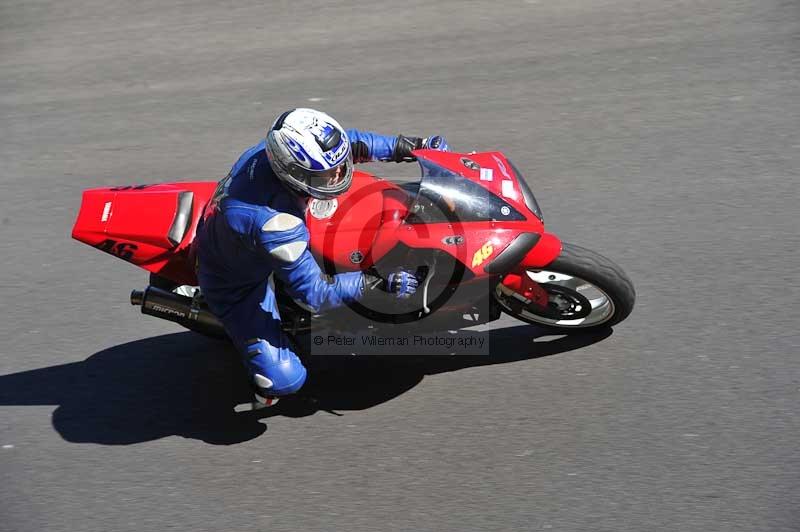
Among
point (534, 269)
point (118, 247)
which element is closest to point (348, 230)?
point (534, 269)

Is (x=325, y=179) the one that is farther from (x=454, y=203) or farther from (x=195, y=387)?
(x=195, y=387)

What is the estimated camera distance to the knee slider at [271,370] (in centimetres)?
489

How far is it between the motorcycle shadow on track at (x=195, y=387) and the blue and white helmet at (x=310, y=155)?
4.37 ft

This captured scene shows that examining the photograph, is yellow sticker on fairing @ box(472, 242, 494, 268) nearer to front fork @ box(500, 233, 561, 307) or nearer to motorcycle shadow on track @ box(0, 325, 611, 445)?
front fork @ box(500, 233, 561, 307)

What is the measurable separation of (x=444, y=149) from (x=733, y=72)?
369 centimetres

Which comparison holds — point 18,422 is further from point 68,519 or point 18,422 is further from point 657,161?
point 657,161

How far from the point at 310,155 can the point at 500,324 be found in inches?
70.7

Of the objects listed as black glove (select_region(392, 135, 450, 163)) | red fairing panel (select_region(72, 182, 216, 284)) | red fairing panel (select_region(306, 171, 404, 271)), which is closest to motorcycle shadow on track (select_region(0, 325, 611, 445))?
red fairing panel (select_region(72, 182, 216, 284))

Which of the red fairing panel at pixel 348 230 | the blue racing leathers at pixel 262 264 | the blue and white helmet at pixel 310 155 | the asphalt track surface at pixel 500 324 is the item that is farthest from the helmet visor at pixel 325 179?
the asphalt track surface at pixel 500 324

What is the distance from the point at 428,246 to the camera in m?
4.59

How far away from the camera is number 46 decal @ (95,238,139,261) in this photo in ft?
16.0

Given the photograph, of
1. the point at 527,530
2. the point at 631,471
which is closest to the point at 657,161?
the point at 631,471

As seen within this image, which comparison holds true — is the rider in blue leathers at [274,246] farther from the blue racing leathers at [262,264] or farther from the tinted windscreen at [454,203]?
the tinted windscreen at [454,203]

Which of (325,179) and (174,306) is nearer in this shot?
Result: (325,179)
